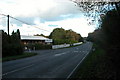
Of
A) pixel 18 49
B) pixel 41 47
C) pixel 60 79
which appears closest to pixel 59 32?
pixel 41 47

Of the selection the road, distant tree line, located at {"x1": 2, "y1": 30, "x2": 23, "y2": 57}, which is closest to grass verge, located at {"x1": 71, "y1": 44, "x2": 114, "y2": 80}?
the road

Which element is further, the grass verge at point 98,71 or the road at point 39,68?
the road at point 39,68

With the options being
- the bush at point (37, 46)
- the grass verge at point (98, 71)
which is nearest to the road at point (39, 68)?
the grass verge at point (98, 71)

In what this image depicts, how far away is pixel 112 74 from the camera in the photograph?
314 inches

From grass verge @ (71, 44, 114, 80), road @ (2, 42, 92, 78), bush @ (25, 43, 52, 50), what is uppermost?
bush @ (25, 43, 52, 50)

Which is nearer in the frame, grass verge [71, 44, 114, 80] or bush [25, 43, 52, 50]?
grass verge [71, 44, 114, 80]

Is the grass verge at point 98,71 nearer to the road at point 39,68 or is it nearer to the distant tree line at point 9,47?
the road at point 39,68

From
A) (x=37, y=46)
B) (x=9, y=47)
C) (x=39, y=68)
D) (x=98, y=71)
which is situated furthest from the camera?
(x=37, y=46)

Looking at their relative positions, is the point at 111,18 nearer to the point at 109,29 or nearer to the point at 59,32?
the point at 109,29

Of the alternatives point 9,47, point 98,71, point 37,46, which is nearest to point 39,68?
point 98,71

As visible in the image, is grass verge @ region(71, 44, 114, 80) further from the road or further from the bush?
the bush

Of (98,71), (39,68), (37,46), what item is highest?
(37,46)

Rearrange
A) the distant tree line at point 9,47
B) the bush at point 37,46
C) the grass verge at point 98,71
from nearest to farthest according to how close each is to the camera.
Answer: the grass verge at point 98,71 → the distant tree line at point 9,47 → the bush at point 37,46

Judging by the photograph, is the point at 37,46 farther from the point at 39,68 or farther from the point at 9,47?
the point at 39,68
